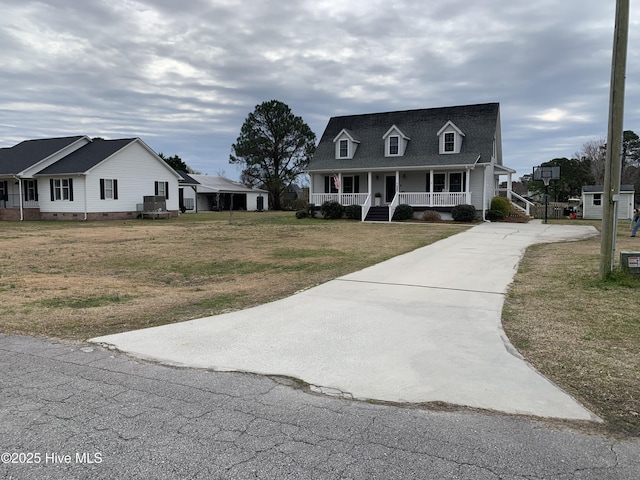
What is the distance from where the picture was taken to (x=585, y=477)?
2.69 metres

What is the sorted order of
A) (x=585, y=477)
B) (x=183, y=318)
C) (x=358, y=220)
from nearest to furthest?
(x=585, y=477)
(x=183, y=318)
(x=358, y=220)

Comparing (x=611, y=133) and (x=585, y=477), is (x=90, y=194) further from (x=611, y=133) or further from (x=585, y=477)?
(x=585, y=477)

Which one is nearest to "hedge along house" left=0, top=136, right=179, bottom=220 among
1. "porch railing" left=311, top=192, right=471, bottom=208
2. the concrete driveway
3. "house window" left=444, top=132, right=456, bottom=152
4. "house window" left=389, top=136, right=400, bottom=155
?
"porch railing" left=311, top=192, right=471, bottom=208

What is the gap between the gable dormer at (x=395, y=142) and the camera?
30984 millimetres

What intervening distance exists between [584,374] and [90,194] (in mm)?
32134

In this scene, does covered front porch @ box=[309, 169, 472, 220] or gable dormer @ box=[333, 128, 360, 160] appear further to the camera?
gable dormer @ box=[333, 128, 360, 160]

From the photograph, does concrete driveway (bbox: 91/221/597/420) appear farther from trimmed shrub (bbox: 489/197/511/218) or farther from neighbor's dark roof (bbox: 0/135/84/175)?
neighbor's dark roof (bbox: 0/135/84/175)

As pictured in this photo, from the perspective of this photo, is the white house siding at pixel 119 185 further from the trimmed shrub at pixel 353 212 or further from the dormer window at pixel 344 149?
the trimmed shrub at pixel 353 212

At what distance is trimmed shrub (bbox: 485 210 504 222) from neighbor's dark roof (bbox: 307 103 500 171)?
3.43 meters

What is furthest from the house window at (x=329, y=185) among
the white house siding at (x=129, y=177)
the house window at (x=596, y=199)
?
the house window at (x=596, y=199)

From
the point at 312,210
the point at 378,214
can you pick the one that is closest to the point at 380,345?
the point at 378,214

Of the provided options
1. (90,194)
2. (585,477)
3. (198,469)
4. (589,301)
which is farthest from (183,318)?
(90,194)

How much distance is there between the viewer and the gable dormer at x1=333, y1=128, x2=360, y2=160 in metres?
32.6

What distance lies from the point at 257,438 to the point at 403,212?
2592cm
